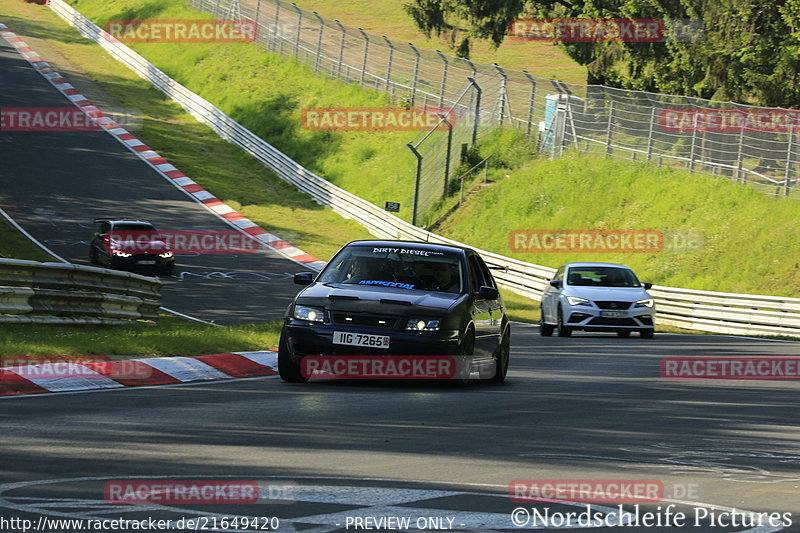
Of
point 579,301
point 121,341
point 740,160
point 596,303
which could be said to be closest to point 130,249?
point 579,301

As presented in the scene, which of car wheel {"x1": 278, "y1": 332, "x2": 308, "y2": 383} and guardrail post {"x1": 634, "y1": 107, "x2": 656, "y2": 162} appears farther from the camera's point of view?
guardrail post {"x1": 634, "y1": 107, "x2": 656, "y2": 162}

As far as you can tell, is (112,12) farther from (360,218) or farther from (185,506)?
(185,506)

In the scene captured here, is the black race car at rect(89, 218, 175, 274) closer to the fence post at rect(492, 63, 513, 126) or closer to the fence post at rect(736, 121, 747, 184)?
the fence post at rect(736, 121, 747, 184)

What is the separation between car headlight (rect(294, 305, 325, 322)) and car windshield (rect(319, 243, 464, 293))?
70cm

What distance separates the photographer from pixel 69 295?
16344mm

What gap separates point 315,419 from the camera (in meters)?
9.49

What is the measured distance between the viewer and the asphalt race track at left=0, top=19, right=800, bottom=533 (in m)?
5.84

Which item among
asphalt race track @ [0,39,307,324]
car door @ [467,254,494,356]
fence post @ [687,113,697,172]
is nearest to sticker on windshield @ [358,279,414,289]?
car door @ [467,254,494,356]

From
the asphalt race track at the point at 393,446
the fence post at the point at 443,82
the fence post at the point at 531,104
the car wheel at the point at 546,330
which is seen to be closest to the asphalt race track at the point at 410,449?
the asphalt race track at the point at 393,446

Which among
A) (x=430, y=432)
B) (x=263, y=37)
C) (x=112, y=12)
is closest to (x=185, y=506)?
(x=430, y=432)

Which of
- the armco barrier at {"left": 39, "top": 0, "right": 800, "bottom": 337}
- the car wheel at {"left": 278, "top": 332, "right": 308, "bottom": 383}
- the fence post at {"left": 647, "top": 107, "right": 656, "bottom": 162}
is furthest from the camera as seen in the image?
the fence post at {"left": 647, "top": 107, "right": 656, "bottom": 162}

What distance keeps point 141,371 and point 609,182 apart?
28612 millimetres

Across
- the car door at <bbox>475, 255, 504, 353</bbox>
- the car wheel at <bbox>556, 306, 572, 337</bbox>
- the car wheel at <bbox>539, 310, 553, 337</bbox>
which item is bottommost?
the car wheel at <bbox>539, 310, 553, 337</bbox>

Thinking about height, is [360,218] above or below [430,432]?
below
